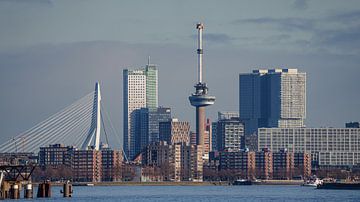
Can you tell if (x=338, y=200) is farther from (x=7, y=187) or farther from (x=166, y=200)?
(x=7, y=187)

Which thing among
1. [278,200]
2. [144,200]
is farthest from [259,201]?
[144,200]

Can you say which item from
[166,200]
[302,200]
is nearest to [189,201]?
[166,200]

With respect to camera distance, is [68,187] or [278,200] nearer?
[278,200]

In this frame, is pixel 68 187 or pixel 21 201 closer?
pixel 21 201

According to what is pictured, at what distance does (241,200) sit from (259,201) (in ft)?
16.3

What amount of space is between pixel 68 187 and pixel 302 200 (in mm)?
31124

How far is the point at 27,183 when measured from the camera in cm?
14488

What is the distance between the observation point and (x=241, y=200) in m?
145

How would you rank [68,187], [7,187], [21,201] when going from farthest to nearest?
[68,187] < [7,187] < [21,201]

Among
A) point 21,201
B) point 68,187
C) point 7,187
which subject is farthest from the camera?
point 68,187

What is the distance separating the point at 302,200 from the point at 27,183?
104 ft

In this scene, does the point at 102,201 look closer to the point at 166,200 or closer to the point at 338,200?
the point at 166,200

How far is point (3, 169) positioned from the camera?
456 feet

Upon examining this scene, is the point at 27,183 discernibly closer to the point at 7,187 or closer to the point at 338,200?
the point at 7,187
